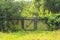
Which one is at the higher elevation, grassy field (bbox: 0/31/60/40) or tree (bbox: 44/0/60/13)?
tree (bbox: 44/0/60/13)

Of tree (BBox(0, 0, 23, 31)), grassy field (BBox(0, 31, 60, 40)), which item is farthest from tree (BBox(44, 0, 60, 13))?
grassy field (BBox(0, 31, 60, 40))

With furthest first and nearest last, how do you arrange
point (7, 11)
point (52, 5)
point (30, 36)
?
point (52, 5) < point (7, 11) < point (30, 36)

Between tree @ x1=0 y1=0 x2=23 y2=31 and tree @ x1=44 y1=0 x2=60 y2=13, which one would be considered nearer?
tree @ x1=0 y1=0 x2=23 y2=31

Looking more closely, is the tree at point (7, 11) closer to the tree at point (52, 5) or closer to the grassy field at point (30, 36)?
the grassy field at point (30, 36)

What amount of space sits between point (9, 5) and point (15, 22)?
1692 millimetres

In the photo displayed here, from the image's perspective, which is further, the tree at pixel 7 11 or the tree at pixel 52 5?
the tree at pixel 52 5

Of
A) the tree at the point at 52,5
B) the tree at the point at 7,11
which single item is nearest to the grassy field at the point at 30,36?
the tree at the point at 7,11

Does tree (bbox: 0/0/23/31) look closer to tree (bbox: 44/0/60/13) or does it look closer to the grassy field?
the grassy field

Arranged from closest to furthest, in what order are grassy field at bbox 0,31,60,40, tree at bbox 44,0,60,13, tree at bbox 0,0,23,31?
1. grassy field at bbox 0,31,60,40
2. tree at bbox 0,0,23,31
3. tree at bbox 44,0,60,13

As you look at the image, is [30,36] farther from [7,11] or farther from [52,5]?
[52,5]

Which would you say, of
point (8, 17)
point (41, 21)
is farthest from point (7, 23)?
point (41, 21)

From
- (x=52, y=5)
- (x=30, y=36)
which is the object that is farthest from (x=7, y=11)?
(x=52, y=5)

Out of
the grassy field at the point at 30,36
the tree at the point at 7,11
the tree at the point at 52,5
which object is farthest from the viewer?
the tree at the point at 52,5

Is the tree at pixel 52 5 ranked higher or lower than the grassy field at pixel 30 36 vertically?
higher
